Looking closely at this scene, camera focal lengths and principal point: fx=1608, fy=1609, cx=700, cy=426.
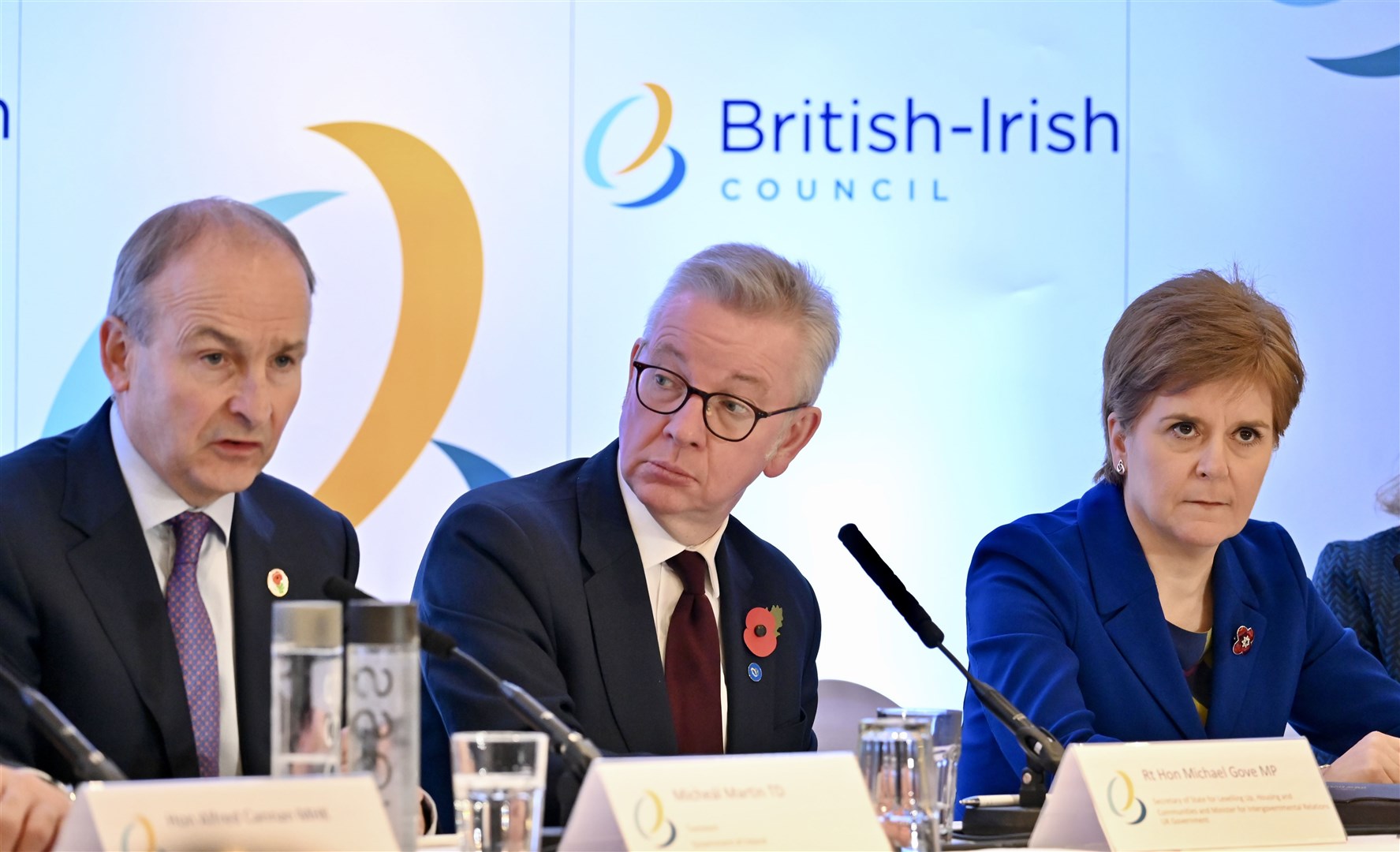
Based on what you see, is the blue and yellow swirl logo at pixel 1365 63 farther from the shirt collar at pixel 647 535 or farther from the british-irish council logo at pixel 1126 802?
the british-irish council logo at pixel 1126 802

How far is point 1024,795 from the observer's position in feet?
6.81

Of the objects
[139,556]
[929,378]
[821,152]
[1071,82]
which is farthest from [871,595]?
[139,556]

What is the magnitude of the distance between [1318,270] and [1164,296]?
6.93 ft

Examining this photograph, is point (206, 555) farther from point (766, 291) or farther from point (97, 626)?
point (766, 291)

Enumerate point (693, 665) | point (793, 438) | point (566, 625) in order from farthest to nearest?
point (793, 438) → point (693, 665) → point (566, 625)

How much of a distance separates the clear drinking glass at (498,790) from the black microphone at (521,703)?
171mm

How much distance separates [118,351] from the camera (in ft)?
7.62

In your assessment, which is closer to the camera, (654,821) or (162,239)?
(654,821)

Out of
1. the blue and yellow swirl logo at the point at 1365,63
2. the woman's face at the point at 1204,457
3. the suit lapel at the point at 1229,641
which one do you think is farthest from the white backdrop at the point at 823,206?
the woman's face at the point at 1204,457

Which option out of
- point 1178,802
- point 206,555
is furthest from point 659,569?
point 1178,802

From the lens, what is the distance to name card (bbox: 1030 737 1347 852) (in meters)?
1.84

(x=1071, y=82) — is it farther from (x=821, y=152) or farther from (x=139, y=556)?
(x=139, y=556)

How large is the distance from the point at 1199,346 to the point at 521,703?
5.27 feet

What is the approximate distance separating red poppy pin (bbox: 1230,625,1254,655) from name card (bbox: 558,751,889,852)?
4.92 feet
